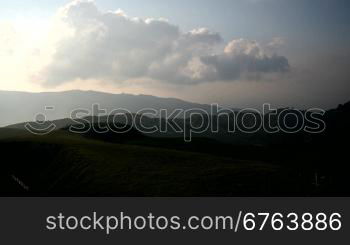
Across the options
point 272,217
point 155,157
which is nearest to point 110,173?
point 155,157

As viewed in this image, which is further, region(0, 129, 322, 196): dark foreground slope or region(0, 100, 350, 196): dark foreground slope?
region(0, 129, 322, 196): dark foreground slope

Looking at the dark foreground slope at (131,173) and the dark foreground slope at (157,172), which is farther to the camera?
the dark foreground slope at (131,173)

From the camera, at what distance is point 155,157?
165 ft

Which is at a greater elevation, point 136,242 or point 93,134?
point 93,134

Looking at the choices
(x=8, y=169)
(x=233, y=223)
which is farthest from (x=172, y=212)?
(x=8, y=169)

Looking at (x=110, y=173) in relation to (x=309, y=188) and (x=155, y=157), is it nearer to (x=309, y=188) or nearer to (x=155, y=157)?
(x=155, y=157)

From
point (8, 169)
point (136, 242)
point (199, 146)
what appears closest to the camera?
point (136, 242)

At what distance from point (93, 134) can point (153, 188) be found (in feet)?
198

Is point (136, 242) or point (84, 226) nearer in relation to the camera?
point (136, 242)

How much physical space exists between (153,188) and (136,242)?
36.2 ft

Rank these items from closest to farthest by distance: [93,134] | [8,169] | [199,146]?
[8,169] < [199,146] < [93,134]

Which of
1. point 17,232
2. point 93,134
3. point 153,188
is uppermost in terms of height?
point 93,134

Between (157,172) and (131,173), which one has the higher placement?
(157,172)

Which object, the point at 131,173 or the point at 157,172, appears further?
the point at 131,173
